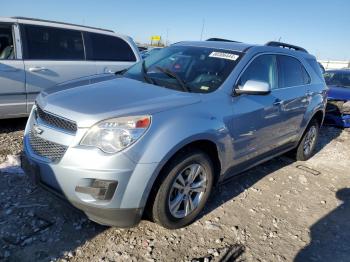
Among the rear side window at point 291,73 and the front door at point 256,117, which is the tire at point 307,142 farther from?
the front door at point 256,117

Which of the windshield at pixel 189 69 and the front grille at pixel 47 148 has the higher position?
the windshield at pixel 189 69

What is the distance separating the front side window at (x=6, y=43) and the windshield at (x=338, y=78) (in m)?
8.29

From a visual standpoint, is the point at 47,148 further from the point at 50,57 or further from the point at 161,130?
the point at 50,57

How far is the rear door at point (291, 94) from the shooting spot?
4.44 meters

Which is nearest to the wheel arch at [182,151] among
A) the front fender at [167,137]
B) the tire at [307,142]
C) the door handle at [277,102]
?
the front fender at [167,137]

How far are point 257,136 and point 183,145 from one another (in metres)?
1.32

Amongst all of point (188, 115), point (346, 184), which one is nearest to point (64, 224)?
point (188, 115)

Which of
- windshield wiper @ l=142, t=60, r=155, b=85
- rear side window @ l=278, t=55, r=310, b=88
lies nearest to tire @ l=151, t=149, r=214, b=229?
windshield wiper @ l=142, t=60, r=155, b=85

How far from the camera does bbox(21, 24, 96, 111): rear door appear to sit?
5.43 metres

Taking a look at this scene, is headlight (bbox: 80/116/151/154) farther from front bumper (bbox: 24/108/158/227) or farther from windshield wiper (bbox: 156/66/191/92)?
windshield wiper (bbox: 156/66/191/92)

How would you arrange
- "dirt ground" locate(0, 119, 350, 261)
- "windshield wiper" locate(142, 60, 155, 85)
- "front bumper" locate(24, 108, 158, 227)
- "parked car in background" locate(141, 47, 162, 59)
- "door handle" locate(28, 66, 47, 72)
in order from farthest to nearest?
"door handle" locate(28, 66, 47, 72) < "parked car in background" locate(141, 47, 162, 59) < "windshield wiper" locate(142, 60, 155, 85) < "dirt ground" locate(0, 119, 350, 261) < "front bumper" locate(24, 108, 158, 227)

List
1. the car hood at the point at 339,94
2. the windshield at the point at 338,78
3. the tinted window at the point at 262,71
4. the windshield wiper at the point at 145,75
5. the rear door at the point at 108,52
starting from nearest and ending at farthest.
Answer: the windshield wiper at the point at 145,75
the tinted window at the point at 262,71
the rear door at the point at 108,52
the car hood at the point at 339,94
the windshield at the point at 338,78

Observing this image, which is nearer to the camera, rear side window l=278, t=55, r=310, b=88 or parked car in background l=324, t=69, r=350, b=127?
rear side window l=278, t=55, r=310, b=88

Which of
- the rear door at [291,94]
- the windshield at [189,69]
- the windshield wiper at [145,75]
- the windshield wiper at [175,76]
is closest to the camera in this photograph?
the windshield wiper at [175,76]
